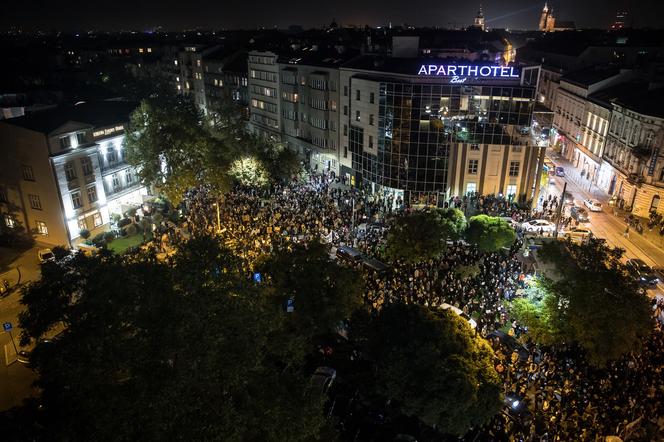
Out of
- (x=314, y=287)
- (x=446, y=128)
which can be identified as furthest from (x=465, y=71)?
(x=314, y=287)

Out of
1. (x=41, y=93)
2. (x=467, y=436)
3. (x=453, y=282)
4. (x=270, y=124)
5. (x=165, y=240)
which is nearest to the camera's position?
(x=467, y=436)

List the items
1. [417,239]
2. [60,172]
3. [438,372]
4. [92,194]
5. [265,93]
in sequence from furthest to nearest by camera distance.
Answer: [265,93]
[92,194]
[60,172]
[417,239]
[438,372]

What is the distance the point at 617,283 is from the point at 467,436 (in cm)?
1173

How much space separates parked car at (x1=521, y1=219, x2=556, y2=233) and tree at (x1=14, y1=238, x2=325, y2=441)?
113ft

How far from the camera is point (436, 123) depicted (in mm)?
49438

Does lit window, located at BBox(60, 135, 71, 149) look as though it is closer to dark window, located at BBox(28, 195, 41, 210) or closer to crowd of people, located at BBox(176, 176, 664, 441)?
dark window, located at BBox(28, 195, 41, 210)

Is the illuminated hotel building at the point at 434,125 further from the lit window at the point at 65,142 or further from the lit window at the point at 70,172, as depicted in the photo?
the lit window at the point at 70,172

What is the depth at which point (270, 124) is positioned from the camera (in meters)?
77.1

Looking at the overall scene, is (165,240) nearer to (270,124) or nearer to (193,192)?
(193,192)

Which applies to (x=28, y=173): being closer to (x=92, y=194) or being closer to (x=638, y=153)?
(x=92, y=194)

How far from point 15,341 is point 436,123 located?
4128cm

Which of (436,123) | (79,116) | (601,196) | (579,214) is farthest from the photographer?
(601,196)

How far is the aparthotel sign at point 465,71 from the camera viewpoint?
4738 centimetres

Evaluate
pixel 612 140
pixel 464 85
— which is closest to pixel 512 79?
pixel 464 85
